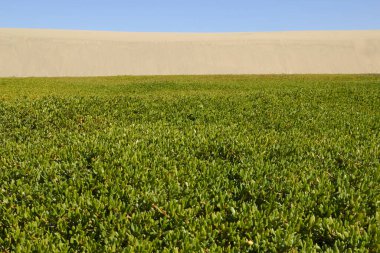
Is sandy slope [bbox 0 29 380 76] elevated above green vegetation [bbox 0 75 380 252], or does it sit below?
above

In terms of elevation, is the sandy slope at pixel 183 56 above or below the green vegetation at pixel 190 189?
above

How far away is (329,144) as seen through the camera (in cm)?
953

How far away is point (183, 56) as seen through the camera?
9069 cm

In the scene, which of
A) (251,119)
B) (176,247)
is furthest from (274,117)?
(176,247)

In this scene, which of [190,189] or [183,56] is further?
[183,56]

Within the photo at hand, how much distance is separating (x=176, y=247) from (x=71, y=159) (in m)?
4.15

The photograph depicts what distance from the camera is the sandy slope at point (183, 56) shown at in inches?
3177

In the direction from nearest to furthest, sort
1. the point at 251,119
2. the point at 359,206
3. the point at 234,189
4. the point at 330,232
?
the point at 330,232
the point at 359,206
the point at 234,189
the point at 251,119

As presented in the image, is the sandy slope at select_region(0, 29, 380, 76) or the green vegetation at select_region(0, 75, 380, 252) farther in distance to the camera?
the sandy slope at select_region(0, 29, 380, 76)

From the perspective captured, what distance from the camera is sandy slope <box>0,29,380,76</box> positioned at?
8069cm

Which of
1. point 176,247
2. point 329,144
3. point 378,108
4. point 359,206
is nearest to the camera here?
point 176,247

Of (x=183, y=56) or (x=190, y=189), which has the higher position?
(x=183, y=56)

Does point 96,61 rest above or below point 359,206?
above

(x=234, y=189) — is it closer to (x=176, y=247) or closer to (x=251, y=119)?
(x=176, y=247)
